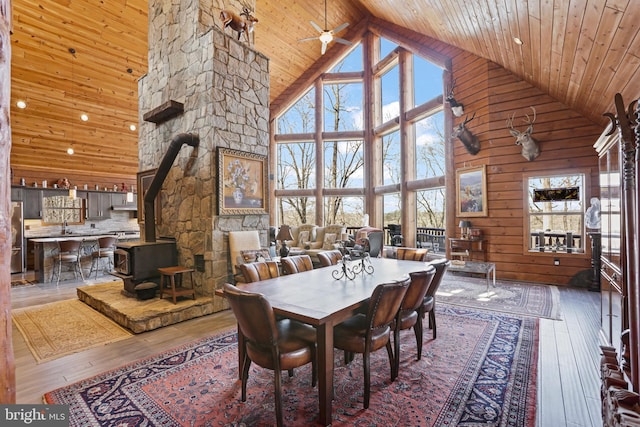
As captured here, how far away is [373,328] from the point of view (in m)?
2.21

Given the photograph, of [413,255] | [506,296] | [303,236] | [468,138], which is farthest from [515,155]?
[303,236]

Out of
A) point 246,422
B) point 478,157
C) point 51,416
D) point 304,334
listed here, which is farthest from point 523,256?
point 51,416

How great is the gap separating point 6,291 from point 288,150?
10.4 m

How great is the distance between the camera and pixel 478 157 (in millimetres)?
6469

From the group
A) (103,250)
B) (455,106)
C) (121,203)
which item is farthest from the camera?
(121,203)

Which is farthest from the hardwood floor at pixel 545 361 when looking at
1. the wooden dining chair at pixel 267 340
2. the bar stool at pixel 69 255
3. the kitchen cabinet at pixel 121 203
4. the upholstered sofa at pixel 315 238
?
the kitchen cabinet at pixel 121 203

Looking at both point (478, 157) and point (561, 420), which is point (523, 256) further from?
point (561, 420)

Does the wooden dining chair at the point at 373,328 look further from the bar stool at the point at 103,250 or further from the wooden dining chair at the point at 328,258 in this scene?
the bar stool at the point at 103,250

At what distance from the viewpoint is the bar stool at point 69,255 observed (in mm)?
6262

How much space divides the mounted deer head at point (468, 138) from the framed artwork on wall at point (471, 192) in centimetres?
40

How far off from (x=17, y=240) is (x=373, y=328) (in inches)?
368

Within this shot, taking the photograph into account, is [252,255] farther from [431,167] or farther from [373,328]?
[431,167]

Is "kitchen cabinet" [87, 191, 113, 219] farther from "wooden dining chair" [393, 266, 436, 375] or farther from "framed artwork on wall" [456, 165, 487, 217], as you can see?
"framed artwork on wall" [456, 165, 487, 217]

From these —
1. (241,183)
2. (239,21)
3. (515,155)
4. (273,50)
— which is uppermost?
(273,50)
